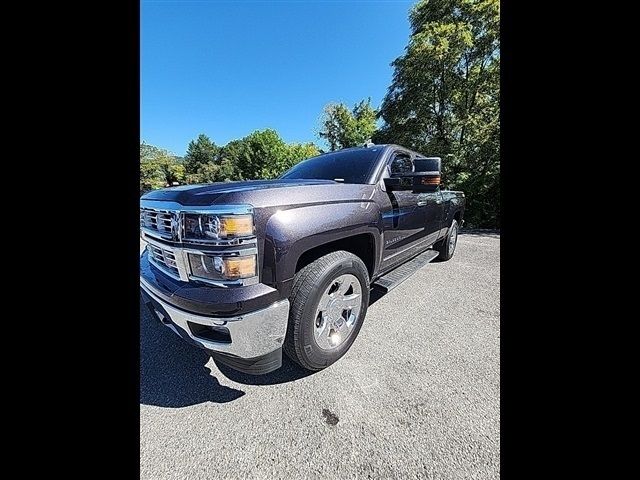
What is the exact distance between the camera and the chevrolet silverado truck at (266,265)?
5.32 feet

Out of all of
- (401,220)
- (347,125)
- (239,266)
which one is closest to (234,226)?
(239,266)

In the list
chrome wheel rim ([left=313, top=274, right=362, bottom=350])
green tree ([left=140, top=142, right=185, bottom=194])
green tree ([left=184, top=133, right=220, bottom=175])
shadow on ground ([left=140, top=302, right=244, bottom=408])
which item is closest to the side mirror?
chrome wheel rim ([left=313, top=274, right=362, bottom=350])

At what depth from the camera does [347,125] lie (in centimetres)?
2523

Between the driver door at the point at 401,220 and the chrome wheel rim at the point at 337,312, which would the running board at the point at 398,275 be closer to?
the driver door at the point at 401,220

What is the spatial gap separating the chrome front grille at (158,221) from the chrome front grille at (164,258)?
0.41 ft

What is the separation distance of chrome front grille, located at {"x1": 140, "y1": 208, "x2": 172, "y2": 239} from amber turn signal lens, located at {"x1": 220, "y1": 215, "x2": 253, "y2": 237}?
1.72 feet

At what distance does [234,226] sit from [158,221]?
81 cm

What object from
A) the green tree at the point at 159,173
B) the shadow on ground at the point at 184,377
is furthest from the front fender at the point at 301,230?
the green tree at the point at 159,173

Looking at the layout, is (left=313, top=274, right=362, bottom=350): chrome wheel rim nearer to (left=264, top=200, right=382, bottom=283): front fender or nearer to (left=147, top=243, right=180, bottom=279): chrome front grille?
(left=264, top=200, right=382, bottom=283): front fender

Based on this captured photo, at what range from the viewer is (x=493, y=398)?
74.2 inches

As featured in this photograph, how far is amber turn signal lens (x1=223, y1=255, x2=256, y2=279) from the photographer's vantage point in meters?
1.62
